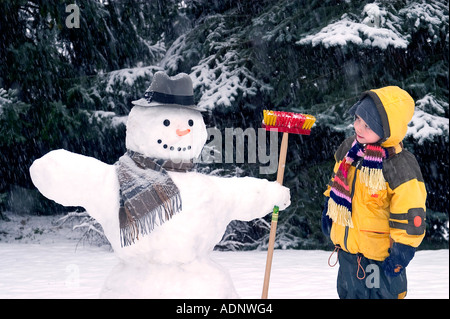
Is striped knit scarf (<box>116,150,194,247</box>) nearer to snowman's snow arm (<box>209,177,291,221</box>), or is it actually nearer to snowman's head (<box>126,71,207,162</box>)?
snowman's head (<box>126,71,207,162</box>)

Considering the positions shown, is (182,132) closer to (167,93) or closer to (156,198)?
(167,93)

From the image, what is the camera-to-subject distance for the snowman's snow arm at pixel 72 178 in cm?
271

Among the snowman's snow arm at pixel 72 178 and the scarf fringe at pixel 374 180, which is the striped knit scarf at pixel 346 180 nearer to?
the scarf fringe at pixel 374 180

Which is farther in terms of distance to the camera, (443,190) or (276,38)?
(443,190)

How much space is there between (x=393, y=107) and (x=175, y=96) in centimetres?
115

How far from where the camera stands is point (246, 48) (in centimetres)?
793

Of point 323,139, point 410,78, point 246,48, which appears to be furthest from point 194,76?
point 410,78

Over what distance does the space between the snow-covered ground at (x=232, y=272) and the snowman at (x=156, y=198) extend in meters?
2.07

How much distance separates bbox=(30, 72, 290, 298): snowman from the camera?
2719mm

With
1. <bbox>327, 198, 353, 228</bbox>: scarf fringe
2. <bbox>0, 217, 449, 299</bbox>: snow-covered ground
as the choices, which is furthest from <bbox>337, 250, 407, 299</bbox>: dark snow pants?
<bbox>0, 217, 449, 299</bbox>: snow-covered ground

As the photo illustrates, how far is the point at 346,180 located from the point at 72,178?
Answer: 4.78 ft

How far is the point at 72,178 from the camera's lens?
2.73m

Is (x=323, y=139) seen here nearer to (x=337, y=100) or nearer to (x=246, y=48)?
(x=337, y=100)

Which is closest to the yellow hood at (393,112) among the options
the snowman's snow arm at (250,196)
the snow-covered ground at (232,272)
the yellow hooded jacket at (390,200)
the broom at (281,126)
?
the yellow hooded jacket at (390,200)
